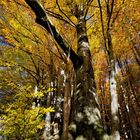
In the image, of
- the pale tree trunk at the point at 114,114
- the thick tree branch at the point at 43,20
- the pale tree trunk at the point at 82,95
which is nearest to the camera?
the thick tree branch at the point at 43,20

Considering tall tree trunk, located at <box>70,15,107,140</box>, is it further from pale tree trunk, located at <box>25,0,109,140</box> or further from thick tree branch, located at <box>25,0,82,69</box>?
thick tree branch, located at <box>25,0,82,69</box>

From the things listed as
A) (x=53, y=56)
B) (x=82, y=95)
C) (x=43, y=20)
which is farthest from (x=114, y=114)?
(x=53, y=56)

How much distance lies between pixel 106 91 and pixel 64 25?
14.9m

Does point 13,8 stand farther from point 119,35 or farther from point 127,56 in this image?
point 127,56

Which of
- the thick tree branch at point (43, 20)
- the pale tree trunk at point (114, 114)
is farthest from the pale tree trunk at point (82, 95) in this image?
the pale tree trunk at point (114, 114)

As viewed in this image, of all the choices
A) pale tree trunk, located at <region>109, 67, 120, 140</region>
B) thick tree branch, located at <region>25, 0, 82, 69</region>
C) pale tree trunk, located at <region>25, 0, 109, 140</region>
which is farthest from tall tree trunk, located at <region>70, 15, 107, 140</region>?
pale tree trunk, located at <region>109, 67, 120, 140</region>

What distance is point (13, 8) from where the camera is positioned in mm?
8867

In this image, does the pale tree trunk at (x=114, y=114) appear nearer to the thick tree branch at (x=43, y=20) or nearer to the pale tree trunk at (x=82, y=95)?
the pale tree trunk at (x=82, y=95)

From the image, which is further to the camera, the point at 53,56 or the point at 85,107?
the point at 53,56

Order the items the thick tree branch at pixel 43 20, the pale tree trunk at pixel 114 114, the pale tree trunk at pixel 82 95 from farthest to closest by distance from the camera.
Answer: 1. the pale tree trunk at pixel 114 114
2. the pale tree trunk at pixel 82 95
3. the thick tree branch at pixel 43 20

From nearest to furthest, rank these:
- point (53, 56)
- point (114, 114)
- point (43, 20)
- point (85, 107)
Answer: point (43, 20)
point (85, 107)
point (114, 114)
point (53, 56)

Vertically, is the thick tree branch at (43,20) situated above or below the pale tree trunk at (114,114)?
above

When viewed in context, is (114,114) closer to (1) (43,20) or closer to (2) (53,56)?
(1) (43,20)

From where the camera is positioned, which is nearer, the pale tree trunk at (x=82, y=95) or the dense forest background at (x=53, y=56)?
the pale tree trunk at (x=82, y=95)
